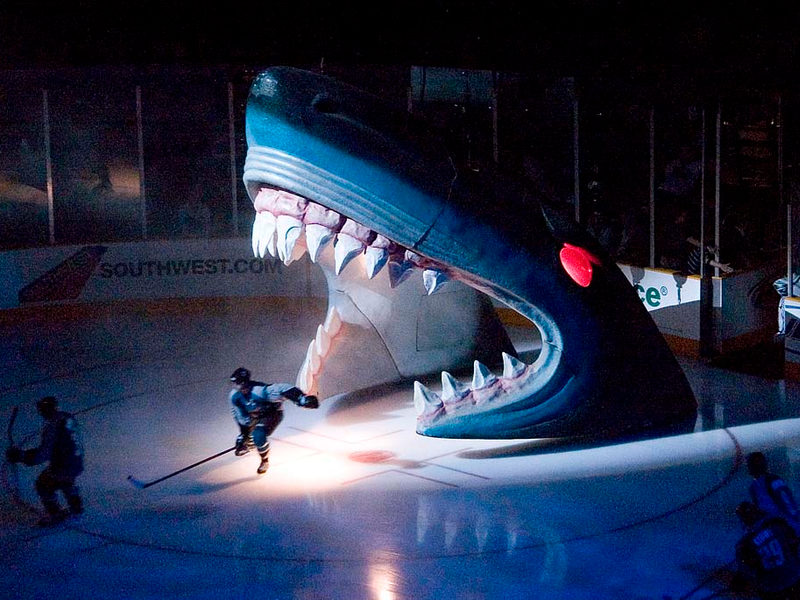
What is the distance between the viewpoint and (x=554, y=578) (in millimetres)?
5340

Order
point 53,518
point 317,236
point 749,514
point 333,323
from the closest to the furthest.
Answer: point 749,514
point 53,518
point 317,236
point 333,323

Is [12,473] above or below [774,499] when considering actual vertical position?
below

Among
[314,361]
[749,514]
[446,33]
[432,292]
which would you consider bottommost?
[314,361]

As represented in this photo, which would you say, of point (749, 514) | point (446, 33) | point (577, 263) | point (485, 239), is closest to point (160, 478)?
point (485, 239)

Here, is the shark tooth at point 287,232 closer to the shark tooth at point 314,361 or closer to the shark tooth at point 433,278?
the shark tooth at point 433,278

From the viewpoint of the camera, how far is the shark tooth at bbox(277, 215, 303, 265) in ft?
21.9

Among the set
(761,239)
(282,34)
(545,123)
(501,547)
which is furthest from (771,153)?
(501,547)

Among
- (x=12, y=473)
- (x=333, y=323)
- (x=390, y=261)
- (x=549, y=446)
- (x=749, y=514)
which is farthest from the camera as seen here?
(x=333, y=323)

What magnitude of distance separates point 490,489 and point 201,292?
9.52 meters

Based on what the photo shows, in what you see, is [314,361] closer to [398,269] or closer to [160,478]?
[160,478]

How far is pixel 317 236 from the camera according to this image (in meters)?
6.62

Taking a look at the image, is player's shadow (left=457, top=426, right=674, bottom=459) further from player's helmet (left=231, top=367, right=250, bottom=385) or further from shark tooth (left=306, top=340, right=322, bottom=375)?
shark tooth (left=306, top=340, right=322, bottom=375)

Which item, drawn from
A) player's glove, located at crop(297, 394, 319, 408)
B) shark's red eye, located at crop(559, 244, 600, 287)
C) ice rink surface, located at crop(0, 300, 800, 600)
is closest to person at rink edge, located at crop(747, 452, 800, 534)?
ice rink surface, located at crop(0, 300, 800, 600)

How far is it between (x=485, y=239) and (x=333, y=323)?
240cm
